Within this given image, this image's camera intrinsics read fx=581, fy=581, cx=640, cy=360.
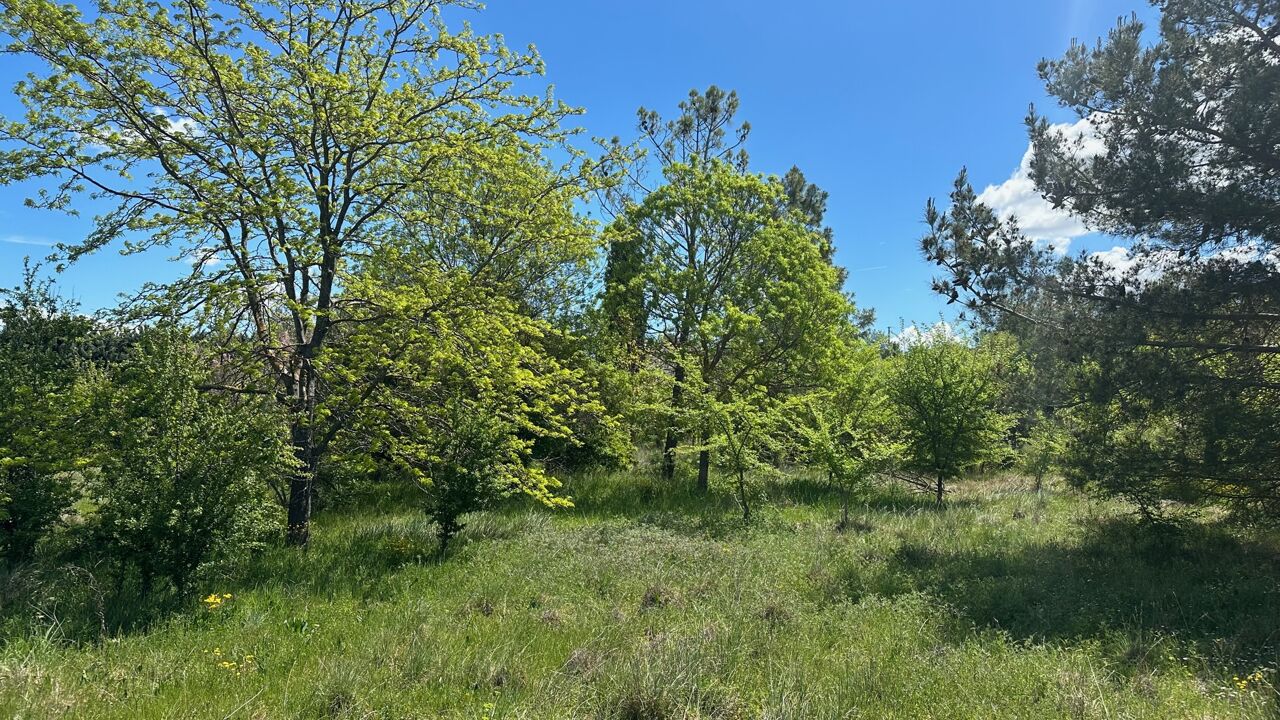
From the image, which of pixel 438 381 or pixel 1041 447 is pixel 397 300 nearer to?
pixel 438 381

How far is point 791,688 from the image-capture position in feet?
14.8

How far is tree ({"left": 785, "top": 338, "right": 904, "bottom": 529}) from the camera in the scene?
12.9m

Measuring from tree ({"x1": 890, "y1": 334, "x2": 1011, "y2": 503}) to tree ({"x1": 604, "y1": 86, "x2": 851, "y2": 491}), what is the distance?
8.69 feet

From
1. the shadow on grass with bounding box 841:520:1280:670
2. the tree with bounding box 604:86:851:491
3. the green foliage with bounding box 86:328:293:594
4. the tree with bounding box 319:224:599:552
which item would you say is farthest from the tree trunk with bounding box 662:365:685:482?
the green foliage with bounding box 86:328:293:594

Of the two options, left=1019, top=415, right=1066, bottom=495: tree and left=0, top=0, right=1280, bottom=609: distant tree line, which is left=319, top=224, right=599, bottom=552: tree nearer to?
left=0, top=0, right=1280, bottom=609: distant tree line

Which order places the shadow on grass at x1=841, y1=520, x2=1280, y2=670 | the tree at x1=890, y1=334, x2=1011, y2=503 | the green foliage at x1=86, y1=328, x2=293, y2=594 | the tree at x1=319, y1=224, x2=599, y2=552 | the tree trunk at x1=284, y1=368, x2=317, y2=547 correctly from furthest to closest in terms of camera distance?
the tree at x1=890, y1=334, x2=1011, y2=503
the tree trunk at x1=284, y1=368, x2=317, y2=547
the tree at x1=319, y1=224, x2=599, y2=552
the green foliage at x1=86, y1=328, x2=293, y2=594
the shadow on grass at x1=841, y1=520, x2=1280, y2=670

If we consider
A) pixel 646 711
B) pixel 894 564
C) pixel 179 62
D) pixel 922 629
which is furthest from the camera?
pixel 894 564

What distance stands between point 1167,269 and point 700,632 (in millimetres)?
Result: 8004

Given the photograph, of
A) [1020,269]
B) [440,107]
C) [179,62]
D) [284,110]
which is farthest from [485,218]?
[1020,269]

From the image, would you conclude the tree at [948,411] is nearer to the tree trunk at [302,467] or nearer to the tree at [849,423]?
the tree at [849,423]

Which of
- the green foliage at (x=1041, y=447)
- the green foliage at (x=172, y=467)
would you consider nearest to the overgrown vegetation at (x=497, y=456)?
the green foliage at (x=172, y=467)

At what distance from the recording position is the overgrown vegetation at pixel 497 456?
484 centimetres

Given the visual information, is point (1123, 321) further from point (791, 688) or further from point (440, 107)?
point (440, 107)

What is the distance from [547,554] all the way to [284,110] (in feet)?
25.6
